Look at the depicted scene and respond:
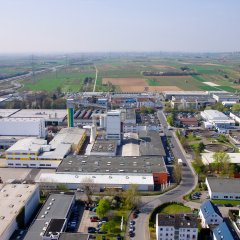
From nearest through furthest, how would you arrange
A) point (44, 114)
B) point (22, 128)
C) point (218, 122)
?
point (22, 128) < point (218, 122) < point (44, 114)

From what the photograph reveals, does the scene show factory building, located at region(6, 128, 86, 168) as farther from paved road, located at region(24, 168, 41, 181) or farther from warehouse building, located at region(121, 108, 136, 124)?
warehouse building, located at region(121, 108, 136, 124)

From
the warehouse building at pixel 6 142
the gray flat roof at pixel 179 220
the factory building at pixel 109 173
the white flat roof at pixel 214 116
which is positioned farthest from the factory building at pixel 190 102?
the gray flat roof at pixel 179 220

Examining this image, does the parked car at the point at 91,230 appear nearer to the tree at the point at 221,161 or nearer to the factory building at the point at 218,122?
the tree at the point at 221,161

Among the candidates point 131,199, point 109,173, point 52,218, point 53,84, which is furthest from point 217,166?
point 53,84

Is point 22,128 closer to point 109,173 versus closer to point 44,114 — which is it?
point 44,114

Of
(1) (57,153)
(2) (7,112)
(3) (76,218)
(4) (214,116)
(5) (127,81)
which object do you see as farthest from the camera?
(5) (127,81)

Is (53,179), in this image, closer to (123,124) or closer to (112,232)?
(112,232)

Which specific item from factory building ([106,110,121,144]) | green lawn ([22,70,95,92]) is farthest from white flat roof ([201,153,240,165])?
green lawn ([22,70,95,92])

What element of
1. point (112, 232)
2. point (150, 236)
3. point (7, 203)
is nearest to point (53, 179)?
point (7, 203)

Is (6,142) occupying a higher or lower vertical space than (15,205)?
lower
